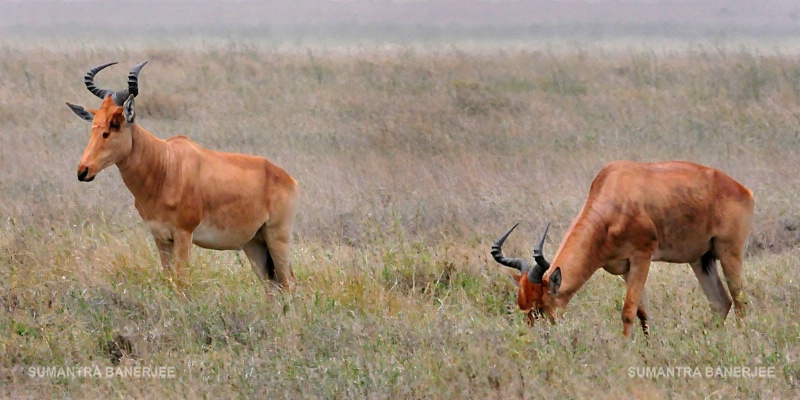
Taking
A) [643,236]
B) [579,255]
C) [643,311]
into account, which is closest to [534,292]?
[579,255]

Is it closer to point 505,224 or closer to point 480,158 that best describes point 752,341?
point 505,224

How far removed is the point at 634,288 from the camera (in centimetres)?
814

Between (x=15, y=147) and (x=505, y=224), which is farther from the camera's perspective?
(x=15, y=147)

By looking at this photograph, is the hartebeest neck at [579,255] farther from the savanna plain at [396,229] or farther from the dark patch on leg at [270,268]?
the dark patch on leg at [270,268]

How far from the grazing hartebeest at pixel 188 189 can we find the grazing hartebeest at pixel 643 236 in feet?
7.49

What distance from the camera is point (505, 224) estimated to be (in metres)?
12.0

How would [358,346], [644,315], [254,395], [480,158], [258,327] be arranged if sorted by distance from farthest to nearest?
[480,158], [644,315], [258,327], [358,346], [254,395]

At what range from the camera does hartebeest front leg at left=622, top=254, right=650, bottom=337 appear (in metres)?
8.11

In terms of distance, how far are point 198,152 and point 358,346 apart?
274cm

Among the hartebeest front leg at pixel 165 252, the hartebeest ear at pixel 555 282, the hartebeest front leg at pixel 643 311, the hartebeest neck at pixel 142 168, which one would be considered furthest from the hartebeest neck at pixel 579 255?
the hartebeest neck at pixel 142 168

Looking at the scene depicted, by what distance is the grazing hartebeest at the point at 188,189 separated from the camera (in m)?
8.51

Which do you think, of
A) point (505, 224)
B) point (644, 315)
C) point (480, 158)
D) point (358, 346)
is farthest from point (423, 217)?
point (358, 346)

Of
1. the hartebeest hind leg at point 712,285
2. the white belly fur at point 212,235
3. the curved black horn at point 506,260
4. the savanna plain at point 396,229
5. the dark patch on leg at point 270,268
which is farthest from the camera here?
the dark patch on leg at point 270,268

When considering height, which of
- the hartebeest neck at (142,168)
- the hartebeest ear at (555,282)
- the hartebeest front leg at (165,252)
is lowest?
the hartebeest front leg at (165,252)
